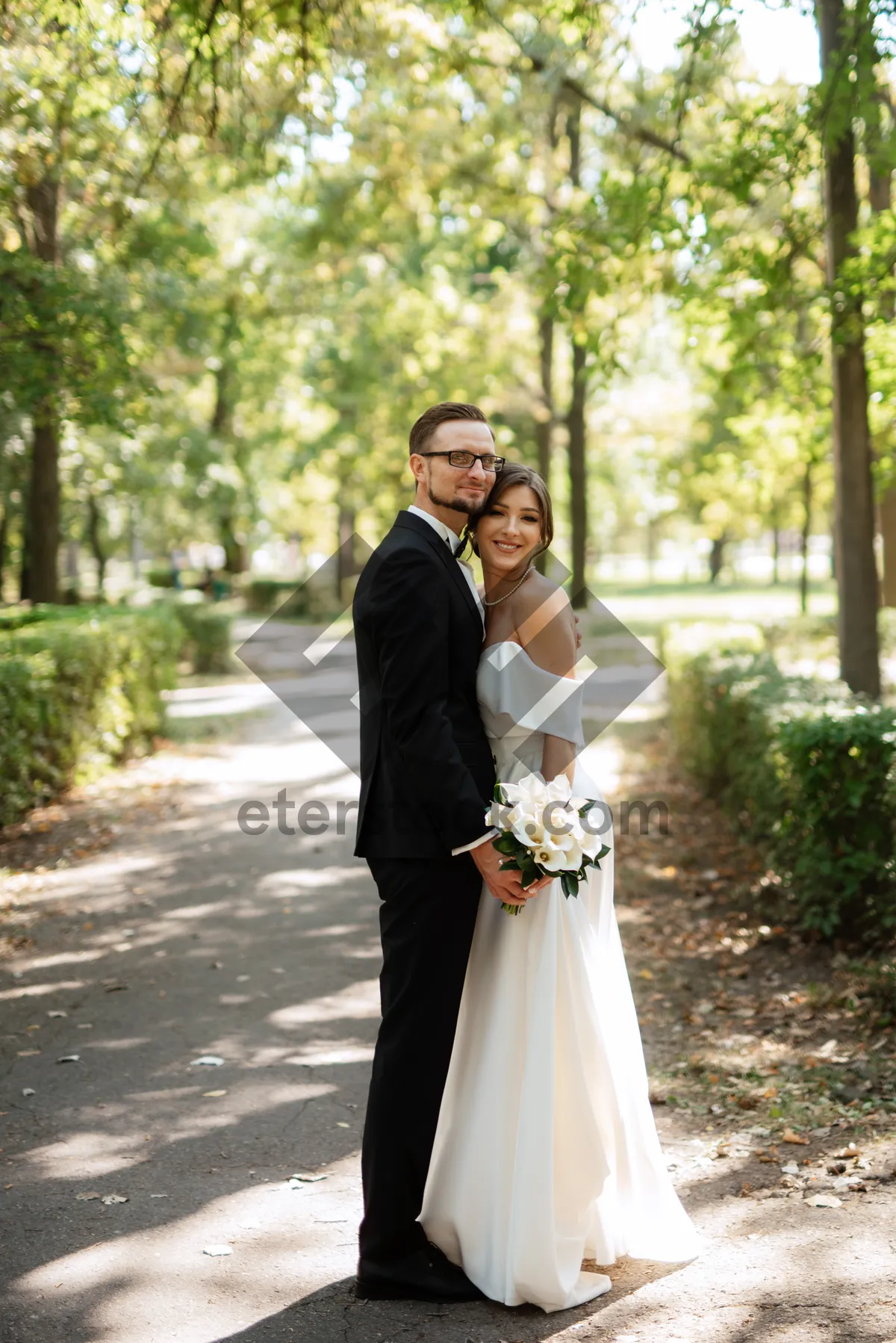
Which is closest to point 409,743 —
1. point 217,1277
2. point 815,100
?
point 217,1277

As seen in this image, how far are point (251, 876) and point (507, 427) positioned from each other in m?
26.3

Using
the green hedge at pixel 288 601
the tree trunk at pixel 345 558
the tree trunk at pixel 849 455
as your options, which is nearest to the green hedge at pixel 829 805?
the tree trunk at pixel 849 455

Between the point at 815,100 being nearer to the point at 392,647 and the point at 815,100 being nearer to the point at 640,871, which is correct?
the point at 640,871

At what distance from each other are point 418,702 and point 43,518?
13.8m

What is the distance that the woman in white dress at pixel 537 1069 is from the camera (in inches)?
138

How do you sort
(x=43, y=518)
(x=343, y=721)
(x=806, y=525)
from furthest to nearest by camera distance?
(x=806, y=525)
(x=343, y=721)
(x=43, y=518)

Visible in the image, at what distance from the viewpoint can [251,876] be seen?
886 centimetres

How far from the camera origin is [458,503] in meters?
3.67

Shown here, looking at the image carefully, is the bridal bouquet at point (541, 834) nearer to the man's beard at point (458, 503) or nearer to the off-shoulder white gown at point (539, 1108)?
the off-shoulder white gown at point (539, 1108)

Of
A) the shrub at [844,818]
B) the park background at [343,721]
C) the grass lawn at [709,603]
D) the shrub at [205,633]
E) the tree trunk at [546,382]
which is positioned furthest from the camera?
the grass lawn at [709,603]

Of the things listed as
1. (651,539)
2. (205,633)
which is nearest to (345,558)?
(205,633)

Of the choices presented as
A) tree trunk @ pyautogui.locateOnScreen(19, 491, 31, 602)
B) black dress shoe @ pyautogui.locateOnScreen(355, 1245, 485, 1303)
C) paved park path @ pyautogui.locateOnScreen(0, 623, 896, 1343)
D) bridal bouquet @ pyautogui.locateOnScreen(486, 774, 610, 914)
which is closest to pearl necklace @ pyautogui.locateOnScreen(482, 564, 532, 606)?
bridal bouquet @ pyautogui.locateOnScreen(486, 774, 610, 914)

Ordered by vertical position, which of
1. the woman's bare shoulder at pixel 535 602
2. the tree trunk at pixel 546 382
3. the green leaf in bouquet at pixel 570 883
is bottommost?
the green leaf in bouquet at pixel 570 883

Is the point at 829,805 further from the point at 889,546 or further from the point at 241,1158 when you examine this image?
the point at 241,1158
